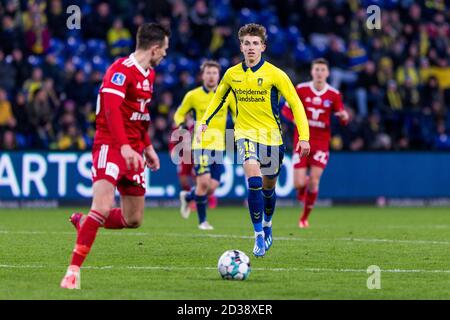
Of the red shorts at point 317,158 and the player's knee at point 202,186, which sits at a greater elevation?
the red shorts at point 317,158

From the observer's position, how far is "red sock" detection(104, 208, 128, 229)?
9985mm

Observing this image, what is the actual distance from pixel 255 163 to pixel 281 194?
38.7ft

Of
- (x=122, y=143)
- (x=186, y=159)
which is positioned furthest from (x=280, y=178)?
(x=122, y=143)

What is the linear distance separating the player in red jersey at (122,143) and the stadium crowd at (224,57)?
1268 centimetres

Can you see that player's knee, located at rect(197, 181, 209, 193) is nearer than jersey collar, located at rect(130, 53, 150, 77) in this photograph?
No

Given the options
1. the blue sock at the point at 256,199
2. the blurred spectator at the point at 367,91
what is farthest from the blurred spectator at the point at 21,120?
the blue sock at the point at 256,199

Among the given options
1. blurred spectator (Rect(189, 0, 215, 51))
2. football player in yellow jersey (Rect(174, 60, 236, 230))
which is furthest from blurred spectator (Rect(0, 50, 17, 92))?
football player in yellow jersey (Rect(174, 60, 236, 230))

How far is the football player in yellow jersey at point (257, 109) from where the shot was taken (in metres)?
12.2

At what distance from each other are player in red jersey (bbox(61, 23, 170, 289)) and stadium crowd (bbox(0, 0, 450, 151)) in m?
12.7

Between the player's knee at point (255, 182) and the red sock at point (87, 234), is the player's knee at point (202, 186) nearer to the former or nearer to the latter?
the player's knee at point (255, 182)

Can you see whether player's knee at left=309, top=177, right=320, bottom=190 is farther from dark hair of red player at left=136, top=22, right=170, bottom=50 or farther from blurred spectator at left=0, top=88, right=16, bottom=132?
dark hair of red player at left=136, top=22, right=170, bottom=50

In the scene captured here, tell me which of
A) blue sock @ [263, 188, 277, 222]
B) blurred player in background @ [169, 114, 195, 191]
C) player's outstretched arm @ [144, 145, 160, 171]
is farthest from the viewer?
blurred player in background @ [169, 114, 195, 191]

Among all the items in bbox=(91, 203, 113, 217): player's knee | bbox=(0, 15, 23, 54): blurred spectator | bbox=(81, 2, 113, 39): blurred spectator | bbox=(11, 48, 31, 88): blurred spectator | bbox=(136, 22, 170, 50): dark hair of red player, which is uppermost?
bbox=(81, 2, 113, 39): blurred spectator
